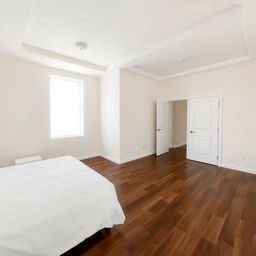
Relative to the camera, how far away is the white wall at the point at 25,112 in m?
3.18

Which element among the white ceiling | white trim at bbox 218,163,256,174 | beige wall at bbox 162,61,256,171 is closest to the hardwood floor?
white trim at bbox 218,163,256,174

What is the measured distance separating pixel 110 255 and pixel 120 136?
2849 mm

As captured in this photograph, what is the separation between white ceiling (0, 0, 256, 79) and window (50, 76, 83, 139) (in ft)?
2.19

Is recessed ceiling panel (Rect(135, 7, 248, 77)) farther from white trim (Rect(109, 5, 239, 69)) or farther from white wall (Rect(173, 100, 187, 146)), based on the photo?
white wall (Rect(173, 100, 187, 146))

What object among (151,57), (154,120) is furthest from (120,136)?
(151,57)

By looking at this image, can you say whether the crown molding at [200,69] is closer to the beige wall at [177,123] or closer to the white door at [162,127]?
the white door at [162,127]

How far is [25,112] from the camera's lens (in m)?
3.43

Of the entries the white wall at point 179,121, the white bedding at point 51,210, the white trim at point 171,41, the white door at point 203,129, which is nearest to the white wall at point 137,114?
the white trim at point 171,41

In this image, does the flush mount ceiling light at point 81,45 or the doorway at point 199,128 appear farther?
the doorway at point 199,128

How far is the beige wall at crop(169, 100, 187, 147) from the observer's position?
20.5ft

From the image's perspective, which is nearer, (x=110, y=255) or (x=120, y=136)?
(x=110, y=255)

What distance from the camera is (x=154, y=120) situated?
16.9 feet

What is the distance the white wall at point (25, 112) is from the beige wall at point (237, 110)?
13.7 feet

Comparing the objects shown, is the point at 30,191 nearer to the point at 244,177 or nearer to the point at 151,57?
the point at 151,57
